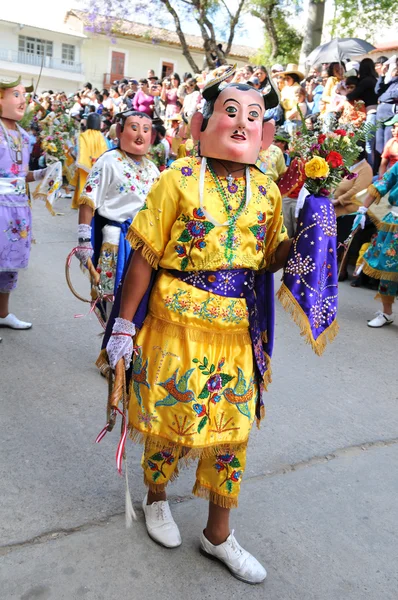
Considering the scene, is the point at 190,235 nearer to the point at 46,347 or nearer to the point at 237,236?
the point at 237,236

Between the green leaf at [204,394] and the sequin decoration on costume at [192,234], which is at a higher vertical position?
the sequin decoration on costume at [192,234]

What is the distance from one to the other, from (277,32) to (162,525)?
2295cm

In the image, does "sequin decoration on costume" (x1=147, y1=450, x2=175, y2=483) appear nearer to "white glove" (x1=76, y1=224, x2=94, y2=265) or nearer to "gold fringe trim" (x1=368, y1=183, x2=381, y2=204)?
"white glove" (x1=76, y1=224, x2=94, y2=265)

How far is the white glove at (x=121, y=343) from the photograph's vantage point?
2.15 meters

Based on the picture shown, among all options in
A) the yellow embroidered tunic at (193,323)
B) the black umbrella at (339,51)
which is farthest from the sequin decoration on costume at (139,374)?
the black umbrella at (339,51)

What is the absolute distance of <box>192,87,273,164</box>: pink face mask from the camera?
2.16m

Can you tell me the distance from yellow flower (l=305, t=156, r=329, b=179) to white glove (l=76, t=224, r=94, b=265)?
189 centimetres

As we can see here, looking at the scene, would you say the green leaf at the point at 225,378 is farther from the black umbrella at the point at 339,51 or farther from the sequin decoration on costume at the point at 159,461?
the black umbrella at the point at 339,51

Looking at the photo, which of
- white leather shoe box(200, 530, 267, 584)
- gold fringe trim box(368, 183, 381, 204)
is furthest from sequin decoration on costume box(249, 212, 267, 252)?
gold fringe trim box(368, 183, 381, 204)

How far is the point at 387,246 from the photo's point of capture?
5.71 m

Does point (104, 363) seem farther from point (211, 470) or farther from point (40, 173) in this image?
point (40, 173)

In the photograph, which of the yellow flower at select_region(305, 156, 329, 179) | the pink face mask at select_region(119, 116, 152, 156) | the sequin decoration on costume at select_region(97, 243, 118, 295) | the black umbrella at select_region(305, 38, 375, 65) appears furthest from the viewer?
the black umbrella at select_region(305, 38, 375, 65)

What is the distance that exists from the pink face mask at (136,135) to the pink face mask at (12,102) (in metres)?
1.02

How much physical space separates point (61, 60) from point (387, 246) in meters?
36.0
